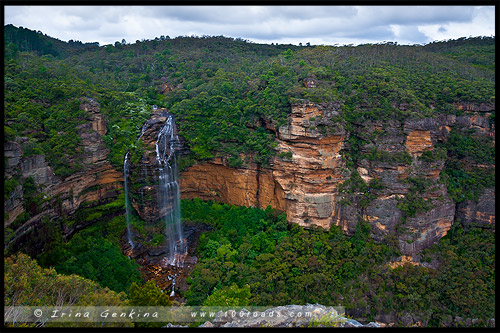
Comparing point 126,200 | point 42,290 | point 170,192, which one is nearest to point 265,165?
point 170,192

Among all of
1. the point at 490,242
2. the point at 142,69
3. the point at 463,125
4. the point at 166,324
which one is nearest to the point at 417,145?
the point at 463,125

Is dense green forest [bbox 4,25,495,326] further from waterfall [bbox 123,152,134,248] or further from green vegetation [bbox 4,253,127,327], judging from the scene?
green vegetation [bbox 4,253,127,327]

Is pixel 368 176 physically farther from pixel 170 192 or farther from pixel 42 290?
pixel 42 290

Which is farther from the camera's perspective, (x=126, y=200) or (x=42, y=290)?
(x=126, y=200)

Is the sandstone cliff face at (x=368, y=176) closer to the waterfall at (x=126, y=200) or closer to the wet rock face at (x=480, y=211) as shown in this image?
the wet rock face at (x=480, y=211)

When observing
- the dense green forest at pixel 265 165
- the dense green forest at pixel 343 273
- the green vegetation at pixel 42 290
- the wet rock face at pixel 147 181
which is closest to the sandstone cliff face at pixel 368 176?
the dense green forest at pixel 265 165

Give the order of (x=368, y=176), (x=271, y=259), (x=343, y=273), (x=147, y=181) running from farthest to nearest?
1. (x=147, y=181)
2. (x=368, y=176)
3. (x=343, y=273)
4. (x=271, y=259)
